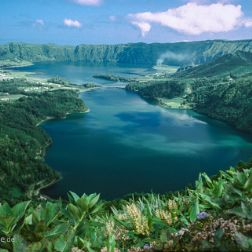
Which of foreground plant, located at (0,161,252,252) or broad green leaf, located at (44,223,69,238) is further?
broad green leaf, located at (44,223,69,238)

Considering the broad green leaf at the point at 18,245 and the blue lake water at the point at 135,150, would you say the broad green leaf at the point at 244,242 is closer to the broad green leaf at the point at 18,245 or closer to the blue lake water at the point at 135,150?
the broad green leaf at the point at 18,245

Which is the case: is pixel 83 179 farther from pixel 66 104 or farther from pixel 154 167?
pixel 66 104

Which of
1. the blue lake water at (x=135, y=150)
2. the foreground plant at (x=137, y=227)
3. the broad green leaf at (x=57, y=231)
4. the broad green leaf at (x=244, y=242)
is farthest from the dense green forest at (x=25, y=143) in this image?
the broad green leaf at (x=244, y=242)

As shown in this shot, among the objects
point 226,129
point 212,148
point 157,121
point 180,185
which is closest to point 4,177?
point 180,185

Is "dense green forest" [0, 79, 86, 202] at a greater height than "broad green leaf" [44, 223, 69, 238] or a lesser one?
lesser

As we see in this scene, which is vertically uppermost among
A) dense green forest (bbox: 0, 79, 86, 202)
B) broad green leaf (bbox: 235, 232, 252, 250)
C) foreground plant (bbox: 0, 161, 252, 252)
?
broad green leaf (bbox: 235, 232, 252, 250)

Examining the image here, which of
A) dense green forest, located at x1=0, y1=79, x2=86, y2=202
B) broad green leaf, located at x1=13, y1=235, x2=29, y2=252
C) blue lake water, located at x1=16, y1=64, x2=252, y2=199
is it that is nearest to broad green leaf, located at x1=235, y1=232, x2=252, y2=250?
broad green leaf, located at x1=13, y1=235, x2=29, y2=252

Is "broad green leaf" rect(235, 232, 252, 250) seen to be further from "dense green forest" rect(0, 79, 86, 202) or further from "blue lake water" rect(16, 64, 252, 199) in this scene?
"dense green forest" rect(0, 79, 86, 202)
